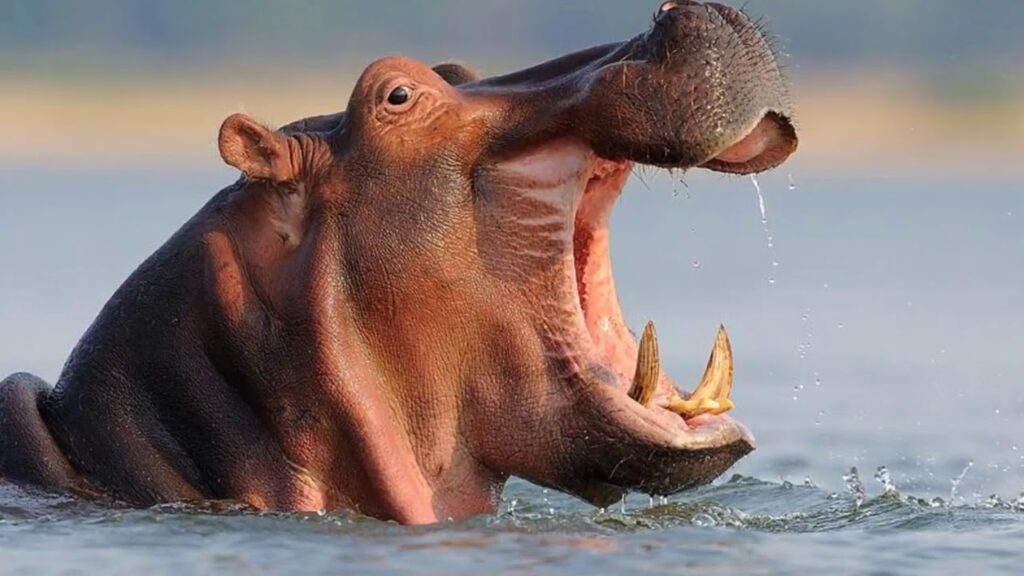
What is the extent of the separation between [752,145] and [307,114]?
34225 mm

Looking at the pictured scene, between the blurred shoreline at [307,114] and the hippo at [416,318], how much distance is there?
92.1ft

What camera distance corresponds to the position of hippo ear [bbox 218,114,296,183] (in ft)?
20.4

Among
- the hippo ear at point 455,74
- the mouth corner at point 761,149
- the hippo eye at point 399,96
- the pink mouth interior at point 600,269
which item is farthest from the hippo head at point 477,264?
the hippo ear at point 455,74

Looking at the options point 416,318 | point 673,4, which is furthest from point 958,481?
point 416,318

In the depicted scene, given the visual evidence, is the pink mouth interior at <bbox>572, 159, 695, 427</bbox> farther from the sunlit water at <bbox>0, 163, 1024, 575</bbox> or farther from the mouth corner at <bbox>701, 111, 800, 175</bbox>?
the sunlit water at <bbox>0, 163, 1024, 575</bbox>

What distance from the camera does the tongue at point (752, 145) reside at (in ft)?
21.2

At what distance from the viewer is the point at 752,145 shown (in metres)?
6.55

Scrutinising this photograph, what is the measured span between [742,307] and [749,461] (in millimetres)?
5559

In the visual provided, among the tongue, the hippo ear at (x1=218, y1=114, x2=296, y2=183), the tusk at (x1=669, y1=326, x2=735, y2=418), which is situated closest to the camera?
the hippo ear at (x1=218, y1=114, x2=296, y2=183)

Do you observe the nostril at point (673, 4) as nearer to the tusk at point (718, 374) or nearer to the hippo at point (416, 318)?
the hippo at point (416, 318)

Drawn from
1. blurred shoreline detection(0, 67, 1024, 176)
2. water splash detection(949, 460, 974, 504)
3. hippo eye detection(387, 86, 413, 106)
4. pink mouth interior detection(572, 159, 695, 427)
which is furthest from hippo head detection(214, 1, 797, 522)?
blurred shoreline detection(0, 67, 1024, 176)

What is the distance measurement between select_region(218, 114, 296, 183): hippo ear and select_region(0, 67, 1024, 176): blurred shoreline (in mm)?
28261

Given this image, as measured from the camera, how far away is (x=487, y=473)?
21.0ft

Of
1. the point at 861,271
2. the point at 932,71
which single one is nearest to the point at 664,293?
the point at 861,271
